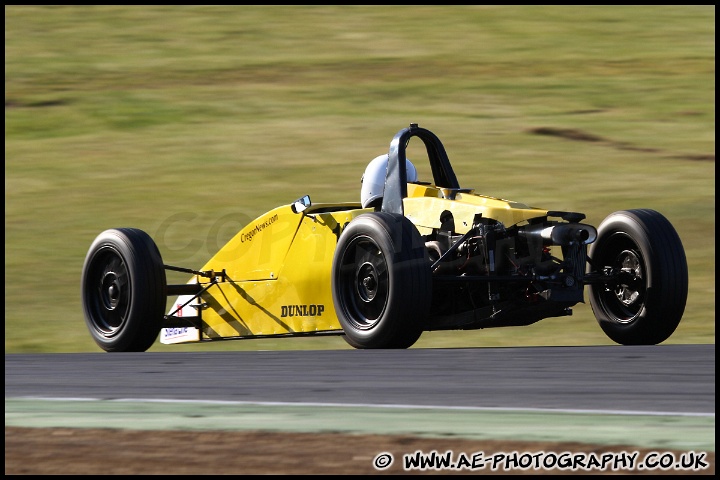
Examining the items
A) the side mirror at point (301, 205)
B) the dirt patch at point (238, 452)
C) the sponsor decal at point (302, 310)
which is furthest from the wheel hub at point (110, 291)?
the dirt patch at point (238, 452)

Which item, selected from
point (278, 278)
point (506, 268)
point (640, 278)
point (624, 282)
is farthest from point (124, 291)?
point (640, 278)

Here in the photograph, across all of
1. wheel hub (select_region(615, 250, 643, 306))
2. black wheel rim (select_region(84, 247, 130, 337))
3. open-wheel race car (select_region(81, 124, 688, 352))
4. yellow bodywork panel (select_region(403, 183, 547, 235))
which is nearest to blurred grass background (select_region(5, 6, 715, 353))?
black wheel rim (select_region(84, 247, 130, 337))

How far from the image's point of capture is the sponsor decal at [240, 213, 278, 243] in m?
11.4

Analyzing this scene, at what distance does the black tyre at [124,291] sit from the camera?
438 inches

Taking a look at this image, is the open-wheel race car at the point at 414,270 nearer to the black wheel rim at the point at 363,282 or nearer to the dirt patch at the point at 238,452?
the black wheel rim at the point at 363,282

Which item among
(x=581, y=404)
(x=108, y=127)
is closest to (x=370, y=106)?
(x=108, y=127)

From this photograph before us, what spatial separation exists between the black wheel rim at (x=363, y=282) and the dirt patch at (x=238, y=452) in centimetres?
437

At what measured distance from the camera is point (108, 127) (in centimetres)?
2648

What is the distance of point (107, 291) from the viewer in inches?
462

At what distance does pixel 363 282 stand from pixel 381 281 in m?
0.21

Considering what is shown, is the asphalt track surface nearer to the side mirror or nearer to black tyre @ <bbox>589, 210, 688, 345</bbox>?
black tyre @ <bbox>589, 210, 688, 345</bbox>

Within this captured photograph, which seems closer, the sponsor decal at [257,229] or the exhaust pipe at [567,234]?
the exhaust pipe at [567,234]

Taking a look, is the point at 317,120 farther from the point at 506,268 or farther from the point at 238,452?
the point at 238,452

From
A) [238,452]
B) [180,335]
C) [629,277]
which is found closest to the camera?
[238,452]
